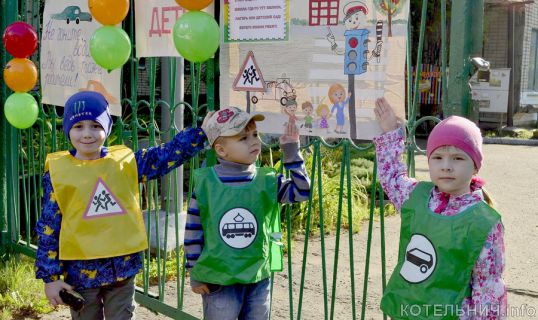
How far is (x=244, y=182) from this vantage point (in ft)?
8.23

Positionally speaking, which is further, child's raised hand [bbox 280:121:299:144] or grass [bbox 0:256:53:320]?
grass [bbox 0:256:53:320]

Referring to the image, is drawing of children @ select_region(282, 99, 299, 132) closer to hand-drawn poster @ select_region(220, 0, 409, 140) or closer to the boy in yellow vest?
hand-drawn poster @ select_region(220, 0, 409, 140)

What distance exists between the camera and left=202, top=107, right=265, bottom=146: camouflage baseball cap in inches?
96.5

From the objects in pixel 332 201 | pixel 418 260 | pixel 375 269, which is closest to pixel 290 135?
pixel 418 260

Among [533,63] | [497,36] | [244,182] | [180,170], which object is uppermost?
[497,36]

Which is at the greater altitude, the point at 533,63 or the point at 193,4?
the point at 533,63

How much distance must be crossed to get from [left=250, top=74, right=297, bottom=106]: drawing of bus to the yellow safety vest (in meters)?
0.72

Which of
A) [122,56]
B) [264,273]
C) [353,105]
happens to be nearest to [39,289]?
[122,56]

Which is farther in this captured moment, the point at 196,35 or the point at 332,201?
the point at 332,201

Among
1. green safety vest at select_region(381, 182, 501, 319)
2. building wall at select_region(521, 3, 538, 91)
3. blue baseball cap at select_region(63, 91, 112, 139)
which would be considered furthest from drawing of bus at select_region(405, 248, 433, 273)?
building wall at select_region(521, 3, 538, 91)

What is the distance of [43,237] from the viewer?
106 inches

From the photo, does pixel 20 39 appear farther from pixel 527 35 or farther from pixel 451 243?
pixel 527 35

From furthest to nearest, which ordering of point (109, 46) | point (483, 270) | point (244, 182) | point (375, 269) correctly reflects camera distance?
point (375, 269)
point (109, 46)
point (244, 182)
point (483, 270)

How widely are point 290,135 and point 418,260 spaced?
82 cm
